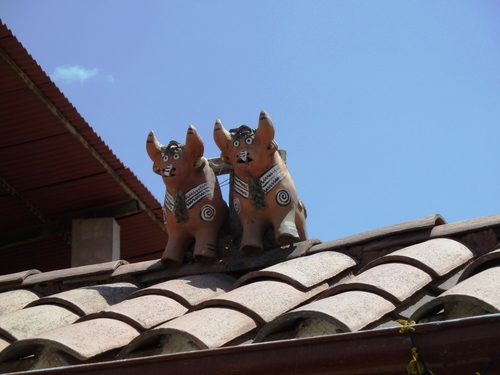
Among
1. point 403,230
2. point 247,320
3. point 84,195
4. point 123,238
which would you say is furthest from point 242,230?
point 123,238

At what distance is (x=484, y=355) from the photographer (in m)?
2.48

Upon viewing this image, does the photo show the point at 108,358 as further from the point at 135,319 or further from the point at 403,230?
the point at 403,230

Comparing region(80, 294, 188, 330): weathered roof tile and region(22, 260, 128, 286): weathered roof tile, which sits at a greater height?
region(22, 260, 128, 286): weathered roof tile

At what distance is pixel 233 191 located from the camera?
16.5 ft

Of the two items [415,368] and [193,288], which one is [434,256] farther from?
[415,368]

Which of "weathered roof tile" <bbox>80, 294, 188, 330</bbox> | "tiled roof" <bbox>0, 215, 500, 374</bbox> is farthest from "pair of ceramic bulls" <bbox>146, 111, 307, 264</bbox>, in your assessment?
"weathered roof tile" <bbox>80, 294, 188, 330</bbox>

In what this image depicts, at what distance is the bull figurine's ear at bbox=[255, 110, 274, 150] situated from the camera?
4816 millimetres

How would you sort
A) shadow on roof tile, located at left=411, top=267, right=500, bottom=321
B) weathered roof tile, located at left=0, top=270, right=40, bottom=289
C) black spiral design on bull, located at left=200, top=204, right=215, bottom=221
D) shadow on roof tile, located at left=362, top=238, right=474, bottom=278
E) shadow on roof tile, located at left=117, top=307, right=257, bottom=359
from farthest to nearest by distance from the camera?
weathered roof tile, located at left=0, top=270, right=40, bottom=289 → black spiral design on bull, located at left=200, top=204, right=215, bottom=221 → shadow on roof tile, located at left=362, top=238, right=474, bottom=278 → shadow on roof tile, located at left=117, top=307, right=257, bottom=359 → shadow on roof tile, located at left=411, top=267, right=500, bottom=321

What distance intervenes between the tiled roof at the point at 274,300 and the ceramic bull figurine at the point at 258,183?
163 millimetres

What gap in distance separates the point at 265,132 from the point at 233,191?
389 mm

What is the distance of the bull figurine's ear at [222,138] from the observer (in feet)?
16.1

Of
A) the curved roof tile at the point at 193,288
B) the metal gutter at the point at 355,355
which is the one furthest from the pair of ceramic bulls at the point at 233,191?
the metal gutter at the point at 355,355

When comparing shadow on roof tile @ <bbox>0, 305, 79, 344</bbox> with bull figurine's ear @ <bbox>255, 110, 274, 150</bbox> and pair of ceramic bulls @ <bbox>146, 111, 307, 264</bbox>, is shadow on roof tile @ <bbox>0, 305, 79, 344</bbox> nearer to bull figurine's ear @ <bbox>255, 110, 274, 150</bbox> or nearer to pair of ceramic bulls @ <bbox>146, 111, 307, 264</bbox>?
pair of ceramic bulls @ <bbox>146, 111, 307, 264</bbox>

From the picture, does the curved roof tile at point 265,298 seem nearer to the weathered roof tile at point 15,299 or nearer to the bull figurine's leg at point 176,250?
the bull figurine's leg at point 176,250
